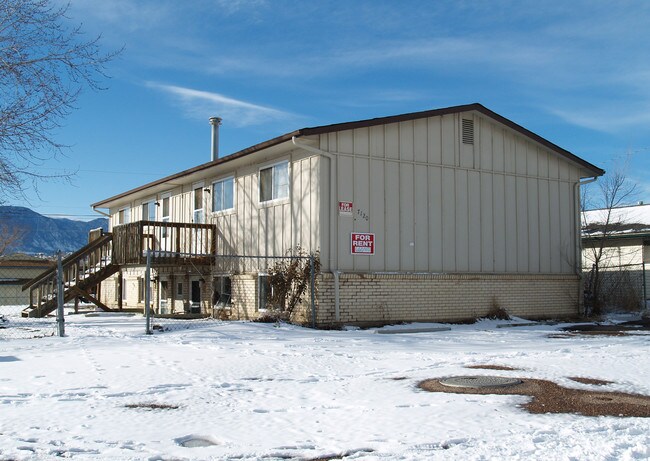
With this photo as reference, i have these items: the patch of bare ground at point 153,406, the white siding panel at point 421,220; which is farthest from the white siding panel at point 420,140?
the patch of bare ground at point 153,406

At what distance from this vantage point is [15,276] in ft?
128

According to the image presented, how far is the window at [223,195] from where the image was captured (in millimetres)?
20327

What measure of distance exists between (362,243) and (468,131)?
4.89m

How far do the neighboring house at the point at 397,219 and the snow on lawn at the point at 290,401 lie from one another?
416cm

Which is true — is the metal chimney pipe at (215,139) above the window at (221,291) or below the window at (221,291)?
above

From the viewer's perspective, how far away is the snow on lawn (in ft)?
17.8

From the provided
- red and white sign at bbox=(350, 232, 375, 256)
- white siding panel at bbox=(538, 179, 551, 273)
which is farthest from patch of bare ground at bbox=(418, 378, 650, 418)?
white siding panel at bbox=(538, 179, 551, 273)

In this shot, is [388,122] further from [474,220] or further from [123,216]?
[123,216]

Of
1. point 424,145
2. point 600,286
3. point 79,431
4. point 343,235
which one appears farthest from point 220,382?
point 600,286

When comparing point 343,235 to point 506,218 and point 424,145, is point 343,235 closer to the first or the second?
point 424,145

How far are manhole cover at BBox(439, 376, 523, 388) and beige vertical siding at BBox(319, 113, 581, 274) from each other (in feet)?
26.7

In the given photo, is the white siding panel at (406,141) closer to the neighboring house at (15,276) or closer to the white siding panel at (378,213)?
the white siding panel at (378,213)

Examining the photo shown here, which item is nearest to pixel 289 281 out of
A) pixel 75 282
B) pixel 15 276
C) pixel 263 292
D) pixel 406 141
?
pixel 263 292

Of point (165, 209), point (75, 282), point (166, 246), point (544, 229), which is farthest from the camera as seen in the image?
point (165, 209)
